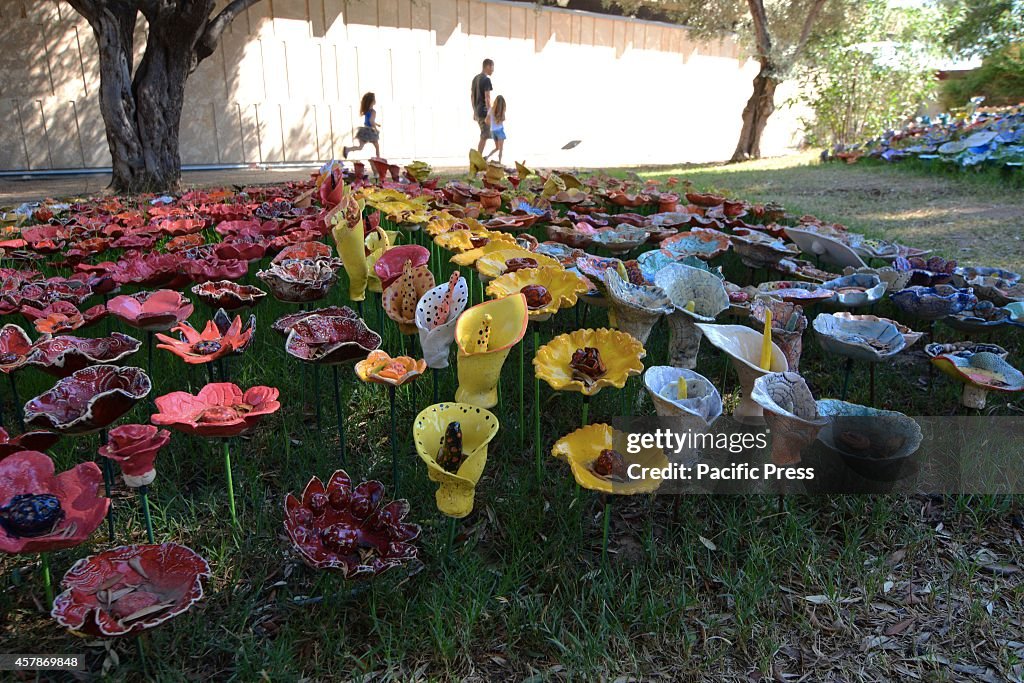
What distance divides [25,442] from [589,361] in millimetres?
1265

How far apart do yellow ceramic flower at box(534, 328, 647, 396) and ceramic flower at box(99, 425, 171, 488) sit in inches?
32.9

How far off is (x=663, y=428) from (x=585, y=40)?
16.1m

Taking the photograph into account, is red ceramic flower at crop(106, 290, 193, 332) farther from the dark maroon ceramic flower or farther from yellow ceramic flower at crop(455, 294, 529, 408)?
yellow ceramic flower at crop(455, 294, 529, 408)

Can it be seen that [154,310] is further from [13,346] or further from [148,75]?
[148,75]

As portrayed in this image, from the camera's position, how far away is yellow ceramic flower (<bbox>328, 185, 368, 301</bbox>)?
230 centimetres

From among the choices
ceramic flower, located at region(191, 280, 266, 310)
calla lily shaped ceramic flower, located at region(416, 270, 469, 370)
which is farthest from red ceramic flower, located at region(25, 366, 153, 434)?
calla lily shaped ceramic flower, located at region(416, 270, 469, 370)

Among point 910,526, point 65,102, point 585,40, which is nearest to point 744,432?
point 910,526

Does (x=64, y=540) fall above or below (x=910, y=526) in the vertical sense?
above

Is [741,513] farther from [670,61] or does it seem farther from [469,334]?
[670,61]

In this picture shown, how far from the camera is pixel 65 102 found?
11422 millimetres

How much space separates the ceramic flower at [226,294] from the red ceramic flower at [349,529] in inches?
32.4

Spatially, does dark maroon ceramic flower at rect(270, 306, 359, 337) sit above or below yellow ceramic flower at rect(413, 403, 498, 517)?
above

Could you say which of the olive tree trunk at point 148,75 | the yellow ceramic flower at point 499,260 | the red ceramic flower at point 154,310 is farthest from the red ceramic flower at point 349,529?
the olive tree trunk at point 148,75

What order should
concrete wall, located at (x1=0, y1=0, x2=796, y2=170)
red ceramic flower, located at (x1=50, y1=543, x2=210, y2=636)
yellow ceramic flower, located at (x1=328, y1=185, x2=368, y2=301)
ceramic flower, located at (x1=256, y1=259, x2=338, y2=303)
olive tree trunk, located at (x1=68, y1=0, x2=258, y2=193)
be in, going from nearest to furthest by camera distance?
red ceramic flower, located at (x1=50, y1=543, x2=210, y2=636), ceramic flower, located at (x1=256, y1=259, x2=338, y2=303), yellow ceramic flower, located at (x1=328, y1=185, x2=368, y2=301), olive tree trunk, located at (x1=68, y1=0, x2=258, y2=193), concrete wall, located at (x1=0, y1=0, x2=796, y2=170)
